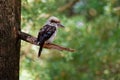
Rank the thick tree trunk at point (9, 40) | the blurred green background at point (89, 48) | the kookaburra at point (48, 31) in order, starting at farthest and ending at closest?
1. the blurred green background at point (89, 48)
2. the kookaburra at point (48, 31)
3. the thick tree trunk at point (9, 40)

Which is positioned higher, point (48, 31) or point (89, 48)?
point (48, 31)

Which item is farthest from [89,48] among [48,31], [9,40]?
[9,40]

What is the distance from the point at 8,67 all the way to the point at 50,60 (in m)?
8.14

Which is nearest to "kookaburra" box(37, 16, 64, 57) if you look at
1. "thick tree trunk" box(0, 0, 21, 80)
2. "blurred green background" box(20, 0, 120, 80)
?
"thick tree trunk" box(0, 0, 21, 80)

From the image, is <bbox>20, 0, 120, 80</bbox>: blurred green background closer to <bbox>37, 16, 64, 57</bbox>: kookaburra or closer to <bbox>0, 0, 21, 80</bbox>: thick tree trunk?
→ <bbox>37, 16, 64, 57</bbox>: kookaburra

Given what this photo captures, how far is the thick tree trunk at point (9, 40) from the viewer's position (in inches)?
198

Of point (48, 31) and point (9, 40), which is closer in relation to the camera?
point (9, 40)

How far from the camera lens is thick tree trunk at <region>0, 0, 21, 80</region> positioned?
16.5 ft

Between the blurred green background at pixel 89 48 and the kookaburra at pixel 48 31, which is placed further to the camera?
the blurred green background at pixel 89 48

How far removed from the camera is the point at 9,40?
5051 mm

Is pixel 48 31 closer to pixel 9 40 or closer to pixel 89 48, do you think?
pixel 9 40

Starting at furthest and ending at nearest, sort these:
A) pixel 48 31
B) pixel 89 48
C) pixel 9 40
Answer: pixel 89 48 → pixel 48 31 → pixel 9 40

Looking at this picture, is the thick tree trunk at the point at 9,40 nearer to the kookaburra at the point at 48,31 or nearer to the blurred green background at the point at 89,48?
the kookaburra at the point at 48,31

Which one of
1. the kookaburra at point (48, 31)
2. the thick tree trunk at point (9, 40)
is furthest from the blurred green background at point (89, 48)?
the thick tree trunk at point (9, 40)
